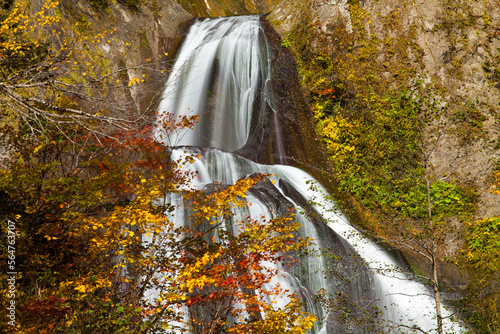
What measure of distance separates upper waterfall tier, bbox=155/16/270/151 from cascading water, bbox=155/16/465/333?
1.5 inches

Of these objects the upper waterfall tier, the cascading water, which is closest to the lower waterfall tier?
the cascading water

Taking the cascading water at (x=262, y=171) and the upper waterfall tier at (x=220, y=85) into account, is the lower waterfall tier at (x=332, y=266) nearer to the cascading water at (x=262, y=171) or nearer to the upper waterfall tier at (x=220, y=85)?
the cascading water at (x=262, y=171)

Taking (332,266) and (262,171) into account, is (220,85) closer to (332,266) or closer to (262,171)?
(262,171)

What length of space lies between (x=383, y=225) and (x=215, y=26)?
11467 mm

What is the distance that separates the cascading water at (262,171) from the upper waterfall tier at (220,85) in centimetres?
4

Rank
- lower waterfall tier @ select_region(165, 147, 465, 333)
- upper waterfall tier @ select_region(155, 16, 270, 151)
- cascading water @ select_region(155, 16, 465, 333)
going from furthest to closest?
upper waterfall tier @ select_region(155, 16, 270, 151)
cascading water @ select_region(155, 16, 465, 333)
lower waterfall tier @ select_region(165, 147, 465, 333)

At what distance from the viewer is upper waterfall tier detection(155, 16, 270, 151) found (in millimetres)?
12961

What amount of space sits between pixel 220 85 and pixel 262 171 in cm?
491

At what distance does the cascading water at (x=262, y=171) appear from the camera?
8.85 meters

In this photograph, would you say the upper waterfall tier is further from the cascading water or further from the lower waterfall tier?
the lower waterfall tier

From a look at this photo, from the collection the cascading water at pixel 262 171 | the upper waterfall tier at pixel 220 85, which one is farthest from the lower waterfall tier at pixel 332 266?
the upper waterfall tier at pixel 220 85

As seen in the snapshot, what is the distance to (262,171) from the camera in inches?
422

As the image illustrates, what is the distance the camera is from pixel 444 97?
47.1 feet

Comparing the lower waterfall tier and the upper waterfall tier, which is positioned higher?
the upper waterfall tier
